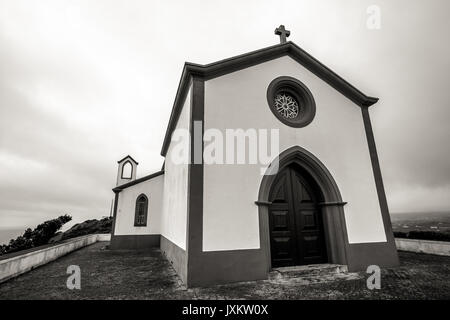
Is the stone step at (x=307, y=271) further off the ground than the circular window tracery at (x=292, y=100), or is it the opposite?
the circular window tracery at (x=292, y=100)

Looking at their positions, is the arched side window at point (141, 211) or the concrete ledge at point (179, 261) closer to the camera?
the concrete ledge at point (179, 261)

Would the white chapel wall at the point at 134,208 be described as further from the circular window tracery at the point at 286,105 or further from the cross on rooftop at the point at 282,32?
the cross on rooftop at the point at 282,32

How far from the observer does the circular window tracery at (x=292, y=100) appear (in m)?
6.99

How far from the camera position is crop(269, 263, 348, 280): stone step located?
5.46 metres

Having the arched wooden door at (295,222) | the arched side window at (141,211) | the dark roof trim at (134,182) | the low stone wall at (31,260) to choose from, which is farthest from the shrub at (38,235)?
the arched wooden door at (295,222)

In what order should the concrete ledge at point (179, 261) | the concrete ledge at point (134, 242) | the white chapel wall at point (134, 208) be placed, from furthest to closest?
the white chapel wall at point (134, 208), the concrete ledge at point (134, 242), the concrete ledge at point (179, 261)

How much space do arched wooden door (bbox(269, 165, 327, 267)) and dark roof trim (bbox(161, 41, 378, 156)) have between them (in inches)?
142

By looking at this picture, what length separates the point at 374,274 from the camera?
5906mm

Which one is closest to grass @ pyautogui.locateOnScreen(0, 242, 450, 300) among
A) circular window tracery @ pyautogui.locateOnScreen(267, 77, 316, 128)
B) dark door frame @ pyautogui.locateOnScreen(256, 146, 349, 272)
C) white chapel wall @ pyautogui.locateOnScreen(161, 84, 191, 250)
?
dark door frame @ pyautogui.locateOnScreen(256, 146, 349, 272)

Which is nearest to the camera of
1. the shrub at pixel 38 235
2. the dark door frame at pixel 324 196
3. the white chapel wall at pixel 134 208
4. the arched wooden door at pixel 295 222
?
the dark door frame at pixel 324 196

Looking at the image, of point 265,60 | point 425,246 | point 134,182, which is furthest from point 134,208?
point 425,246

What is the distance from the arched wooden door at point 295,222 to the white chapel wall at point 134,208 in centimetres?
847
